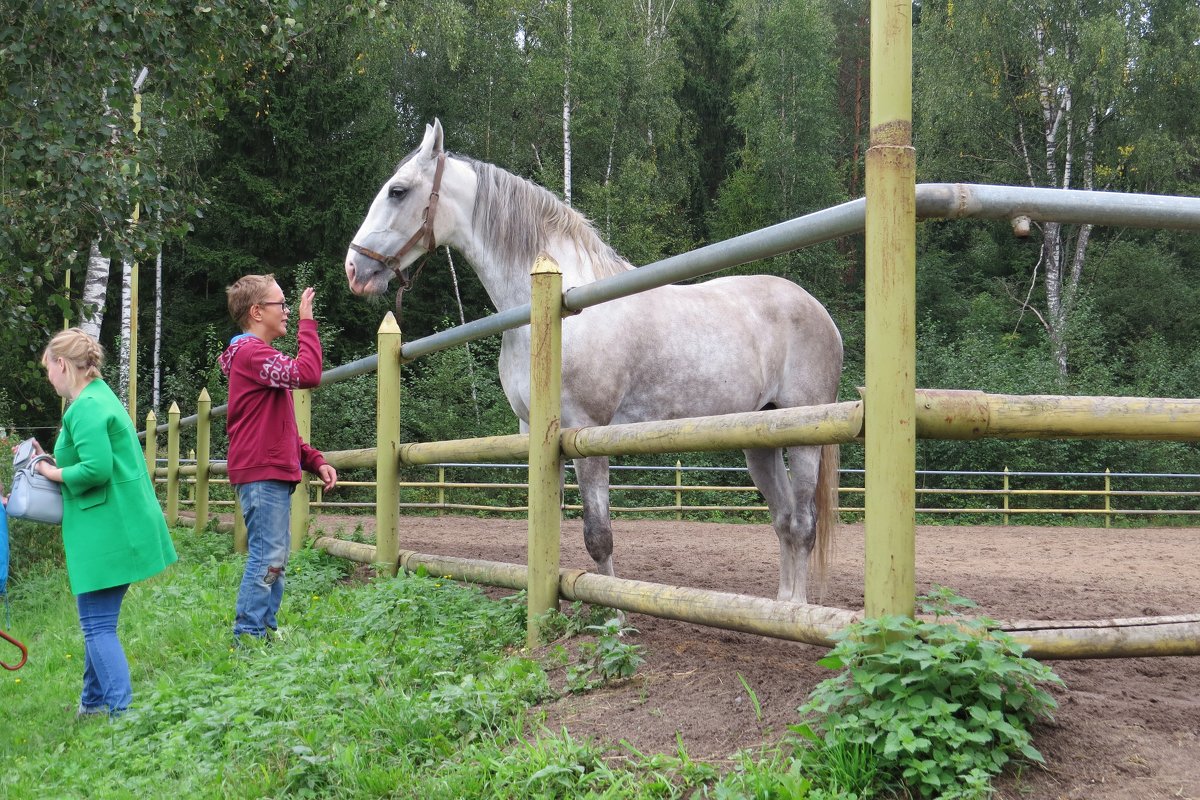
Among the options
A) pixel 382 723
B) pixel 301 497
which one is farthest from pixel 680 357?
pixel 301 497

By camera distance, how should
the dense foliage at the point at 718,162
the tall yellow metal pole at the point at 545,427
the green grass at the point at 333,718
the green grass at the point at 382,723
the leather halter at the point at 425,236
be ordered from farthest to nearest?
the dense foliage at the point at 718,162 → the leather halter at the point at 425,236 → the tall yellow metal pole at the point at 545,427 → the green grass at the point at 333,718 → the green grass at the point at 382,723

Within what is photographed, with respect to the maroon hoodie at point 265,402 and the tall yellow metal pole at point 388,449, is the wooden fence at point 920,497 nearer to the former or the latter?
the tall yellow metal pole at point 388,449

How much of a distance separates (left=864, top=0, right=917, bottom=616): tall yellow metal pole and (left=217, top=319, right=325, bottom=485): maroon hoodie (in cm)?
276

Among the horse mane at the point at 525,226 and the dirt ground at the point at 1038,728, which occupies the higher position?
the horse mane at the point at 525,226

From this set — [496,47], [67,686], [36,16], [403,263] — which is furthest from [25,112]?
[496,47]

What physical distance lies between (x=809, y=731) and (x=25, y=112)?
23.9 ft

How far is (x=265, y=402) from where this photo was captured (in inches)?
177

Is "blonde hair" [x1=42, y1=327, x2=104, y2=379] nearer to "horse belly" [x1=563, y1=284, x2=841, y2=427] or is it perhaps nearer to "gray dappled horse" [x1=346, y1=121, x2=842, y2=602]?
"gray dappled horse" [x1=346, y1=121, x2=842, y2=602]

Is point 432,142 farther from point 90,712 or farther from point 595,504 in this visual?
point 90,712

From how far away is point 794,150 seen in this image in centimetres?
2838

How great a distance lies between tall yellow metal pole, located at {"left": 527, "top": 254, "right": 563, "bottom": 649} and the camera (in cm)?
370

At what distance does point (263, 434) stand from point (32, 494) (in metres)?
0.90

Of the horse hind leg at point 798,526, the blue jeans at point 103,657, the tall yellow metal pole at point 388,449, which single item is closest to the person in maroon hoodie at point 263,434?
the blue jeans at point 103,657

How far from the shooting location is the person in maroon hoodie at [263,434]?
435 centimetres
